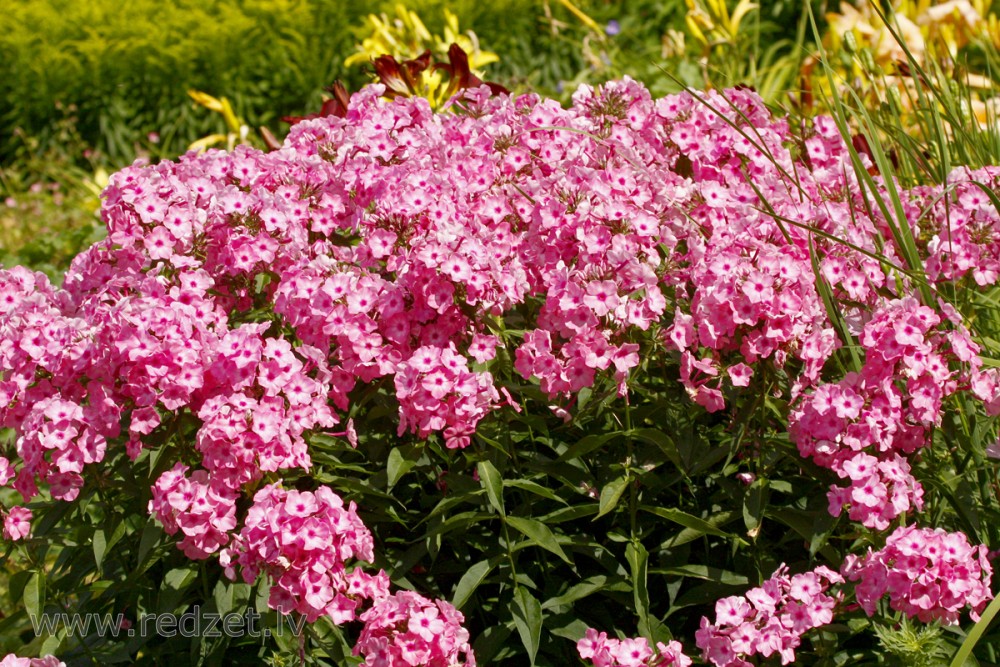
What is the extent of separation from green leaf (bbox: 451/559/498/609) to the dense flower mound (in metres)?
0.15

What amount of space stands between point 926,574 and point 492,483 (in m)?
0.85

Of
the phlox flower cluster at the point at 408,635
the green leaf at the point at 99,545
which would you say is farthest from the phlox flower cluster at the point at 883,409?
the green leaf at the point at 99,545

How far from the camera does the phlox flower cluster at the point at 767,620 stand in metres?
2.25

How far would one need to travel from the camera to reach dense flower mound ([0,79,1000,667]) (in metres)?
2.26

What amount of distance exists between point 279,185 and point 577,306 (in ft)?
3.18

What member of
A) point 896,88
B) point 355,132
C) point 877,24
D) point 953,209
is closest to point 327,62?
point 877,24

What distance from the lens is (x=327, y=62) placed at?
27.6ft

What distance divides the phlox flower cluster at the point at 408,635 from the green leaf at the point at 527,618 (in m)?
0.20

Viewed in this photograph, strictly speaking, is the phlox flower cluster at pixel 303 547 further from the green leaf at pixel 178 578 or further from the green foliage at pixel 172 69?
the green foliage at pixel 172 69

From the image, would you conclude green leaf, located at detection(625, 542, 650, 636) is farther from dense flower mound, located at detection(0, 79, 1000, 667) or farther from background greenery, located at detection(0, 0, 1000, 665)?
dense flower mound, located at detection(0, 79, 1000, 667)

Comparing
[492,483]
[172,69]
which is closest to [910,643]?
[492,483]

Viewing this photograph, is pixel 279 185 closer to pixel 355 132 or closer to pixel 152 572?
pixel 355 132

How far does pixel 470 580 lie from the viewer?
2492 millimetres

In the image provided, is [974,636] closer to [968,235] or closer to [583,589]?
[583,589]
